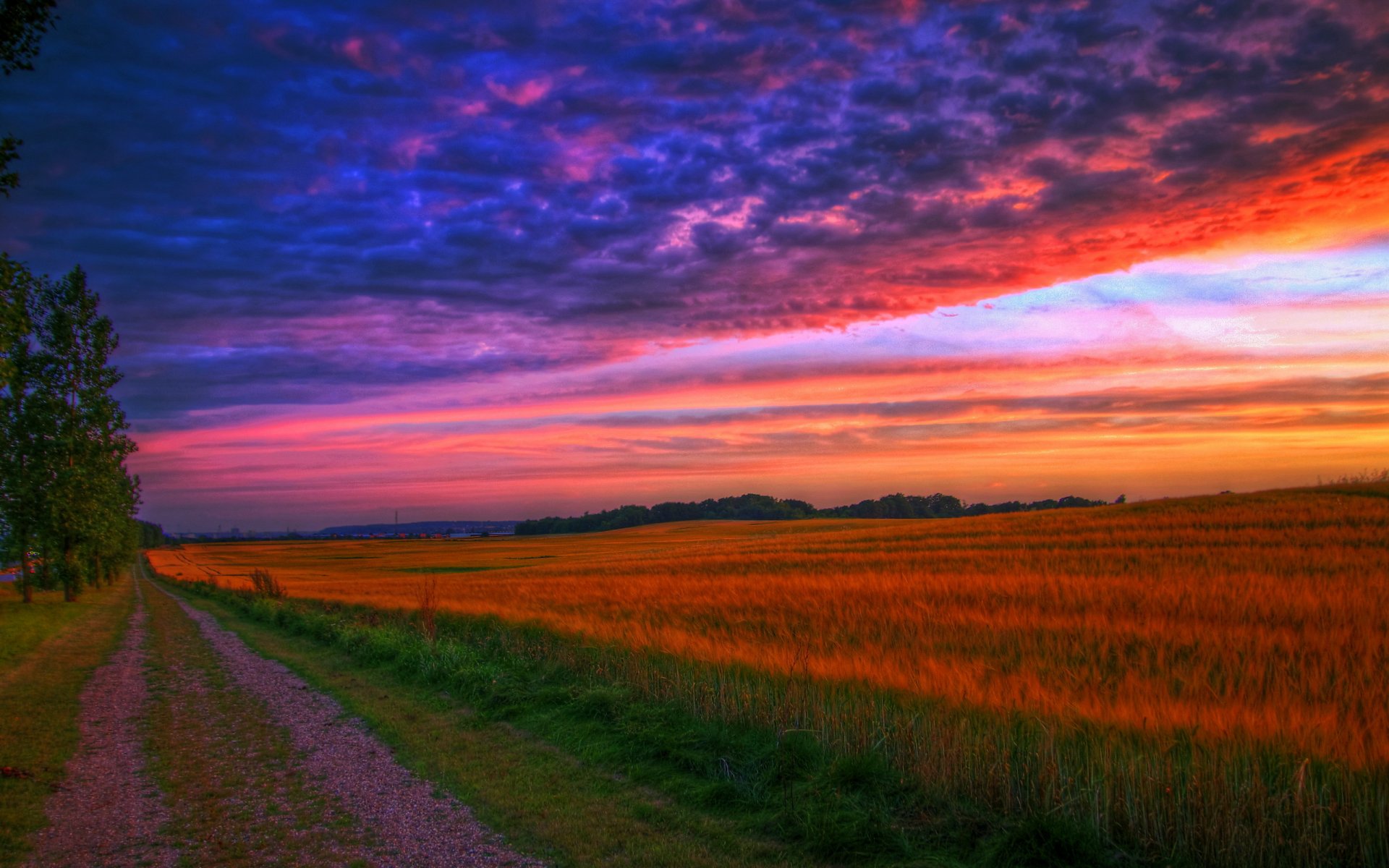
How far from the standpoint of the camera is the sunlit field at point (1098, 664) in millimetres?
4898

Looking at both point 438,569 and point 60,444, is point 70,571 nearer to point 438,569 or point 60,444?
point 60,444

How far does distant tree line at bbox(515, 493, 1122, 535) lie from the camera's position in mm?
124625

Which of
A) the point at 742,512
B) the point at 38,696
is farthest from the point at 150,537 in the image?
the point at 38,696

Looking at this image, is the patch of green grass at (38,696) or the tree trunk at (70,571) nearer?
the patch of green grass at (38,696)

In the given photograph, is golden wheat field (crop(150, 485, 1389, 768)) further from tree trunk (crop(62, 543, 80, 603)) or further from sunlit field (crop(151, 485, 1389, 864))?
tree trunk (crop(62, 543, 80, 603))

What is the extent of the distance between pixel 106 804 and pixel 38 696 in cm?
733

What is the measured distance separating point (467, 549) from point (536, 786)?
90.2m

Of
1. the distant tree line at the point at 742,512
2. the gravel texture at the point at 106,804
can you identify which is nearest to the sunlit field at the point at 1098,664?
the gravel texture at the point at 106,804

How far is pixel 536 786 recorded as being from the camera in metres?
6.81

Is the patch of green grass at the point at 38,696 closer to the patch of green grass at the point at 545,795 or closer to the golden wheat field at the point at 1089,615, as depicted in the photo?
the patch of green grass at the point at 545,795

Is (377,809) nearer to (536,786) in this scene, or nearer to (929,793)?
(536,786)

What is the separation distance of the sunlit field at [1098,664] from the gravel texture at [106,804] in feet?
17.5

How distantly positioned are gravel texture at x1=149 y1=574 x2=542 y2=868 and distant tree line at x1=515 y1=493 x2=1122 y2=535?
4386 inches

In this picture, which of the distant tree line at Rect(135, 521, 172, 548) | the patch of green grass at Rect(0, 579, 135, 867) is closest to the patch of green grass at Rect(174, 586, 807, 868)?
the patch of green grass at Rect(0, 579, 135, 867)
